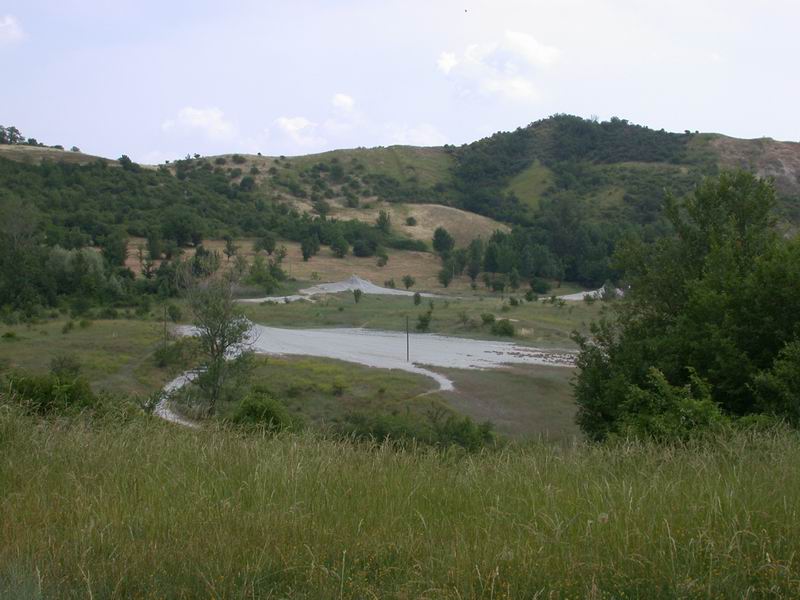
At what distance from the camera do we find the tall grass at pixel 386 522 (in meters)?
3.17

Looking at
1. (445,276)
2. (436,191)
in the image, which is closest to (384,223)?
(445,276)

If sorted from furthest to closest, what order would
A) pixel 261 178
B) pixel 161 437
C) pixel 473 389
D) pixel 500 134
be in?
pixel 500 134, pixel 261 178, pixel 473 389, pixel 161 437

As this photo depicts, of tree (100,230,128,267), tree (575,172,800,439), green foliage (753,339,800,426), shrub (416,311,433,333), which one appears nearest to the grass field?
shrub (416,311,433,333)

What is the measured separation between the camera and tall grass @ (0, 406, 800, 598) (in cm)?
317

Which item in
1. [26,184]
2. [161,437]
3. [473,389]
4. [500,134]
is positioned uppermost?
[500,134]

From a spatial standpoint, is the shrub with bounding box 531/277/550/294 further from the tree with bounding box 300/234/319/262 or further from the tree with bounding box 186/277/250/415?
the tree with bounding box 186/277/250/415

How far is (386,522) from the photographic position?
3.94m

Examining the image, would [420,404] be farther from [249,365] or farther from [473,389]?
[249,365]

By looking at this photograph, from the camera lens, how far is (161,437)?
19.1 feet

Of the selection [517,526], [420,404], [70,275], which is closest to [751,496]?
[517,526]

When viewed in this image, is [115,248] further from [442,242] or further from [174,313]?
[442,242]

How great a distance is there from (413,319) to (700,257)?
92.8ft

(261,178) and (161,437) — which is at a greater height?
(261,178)

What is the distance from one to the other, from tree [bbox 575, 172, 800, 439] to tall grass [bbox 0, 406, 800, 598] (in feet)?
19.2
